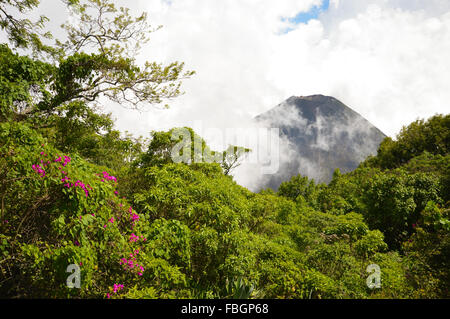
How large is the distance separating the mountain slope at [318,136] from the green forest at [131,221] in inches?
4116

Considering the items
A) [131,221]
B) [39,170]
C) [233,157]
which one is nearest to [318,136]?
[233,157]

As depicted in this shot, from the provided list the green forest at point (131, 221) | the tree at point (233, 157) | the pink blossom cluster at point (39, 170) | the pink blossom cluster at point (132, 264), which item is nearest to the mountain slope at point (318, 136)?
the tree at point (233, 157)

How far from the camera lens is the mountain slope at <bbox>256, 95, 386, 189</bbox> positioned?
119m

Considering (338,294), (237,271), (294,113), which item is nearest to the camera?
(237,271)

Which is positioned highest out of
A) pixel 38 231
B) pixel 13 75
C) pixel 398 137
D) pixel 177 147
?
pixel 398 137

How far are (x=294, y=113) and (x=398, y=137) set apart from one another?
A: 479 ft

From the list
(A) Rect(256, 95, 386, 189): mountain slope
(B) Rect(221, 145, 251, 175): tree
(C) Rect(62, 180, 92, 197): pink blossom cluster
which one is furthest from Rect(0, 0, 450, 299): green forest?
(A) Rect(256, 95, 386, 189): mountain slope

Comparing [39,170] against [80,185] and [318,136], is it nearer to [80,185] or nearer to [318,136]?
[80,185]

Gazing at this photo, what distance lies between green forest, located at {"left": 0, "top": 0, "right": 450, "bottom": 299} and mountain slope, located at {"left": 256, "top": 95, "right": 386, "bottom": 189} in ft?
343

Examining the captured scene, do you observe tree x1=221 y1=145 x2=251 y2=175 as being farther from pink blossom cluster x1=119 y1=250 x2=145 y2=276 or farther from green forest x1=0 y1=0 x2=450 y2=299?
pink blossom cluster x1=119 y1=250 x2=145 y2=276

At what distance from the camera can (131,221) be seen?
3.45m
